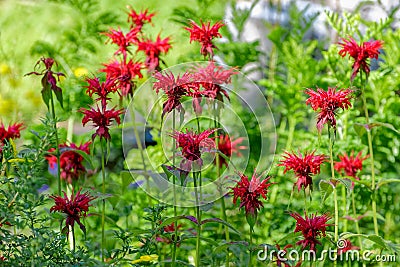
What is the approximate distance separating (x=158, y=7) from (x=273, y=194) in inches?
150

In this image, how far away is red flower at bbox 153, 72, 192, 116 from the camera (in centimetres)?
157

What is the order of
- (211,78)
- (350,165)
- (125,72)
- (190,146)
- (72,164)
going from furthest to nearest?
(350,165), (72,164), (125,72), (211,78), (190,146)

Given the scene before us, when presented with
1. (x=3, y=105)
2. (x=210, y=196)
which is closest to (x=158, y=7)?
(x=3, y=105)

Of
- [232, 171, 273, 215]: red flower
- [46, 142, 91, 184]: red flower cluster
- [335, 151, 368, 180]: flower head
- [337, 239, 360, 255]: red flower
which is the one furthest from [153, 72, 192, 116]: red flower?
[335, 151, 368, 180]: flower head

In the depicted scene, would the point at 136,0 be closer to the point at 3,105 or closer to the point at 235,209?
the point at 3,105

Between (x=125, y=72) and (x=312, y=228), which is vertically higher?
(x=125, y=72)

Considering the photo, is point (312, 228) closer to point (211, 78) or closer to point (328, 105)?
point (328, 105)

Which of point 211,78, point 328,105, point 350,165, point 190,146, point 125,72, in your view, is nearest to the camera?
point 190,146

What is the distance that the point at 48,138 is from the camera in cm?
160

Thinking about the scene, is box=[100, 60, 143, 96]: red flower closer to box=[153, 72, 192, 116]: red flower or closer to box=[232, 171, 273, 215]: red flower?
box=[153, 72, 192, 116]: red flower

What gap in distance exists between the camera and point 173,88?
1586 millimetres

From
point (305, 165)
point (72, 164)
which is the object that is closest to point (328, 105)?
point (305, 165)

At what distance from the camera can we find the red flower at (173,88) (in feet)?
5.15

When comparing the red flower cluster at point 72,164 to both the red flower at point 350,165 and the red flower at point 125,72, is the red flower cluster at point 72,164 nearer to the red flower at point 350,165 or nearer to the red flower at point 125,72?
the red flower at point 125,72
